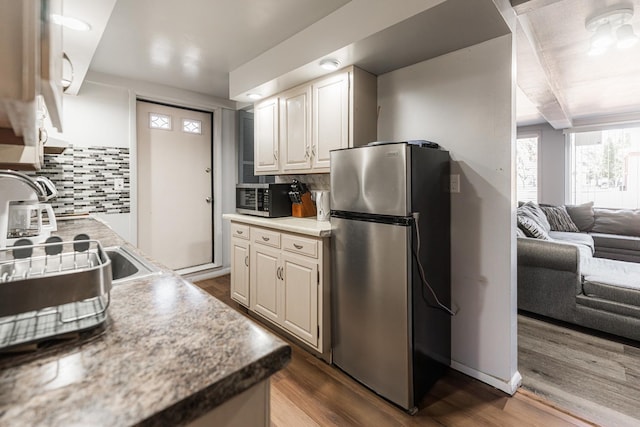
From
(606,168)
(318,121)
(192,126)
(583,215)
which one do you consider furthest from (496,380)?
(606,168)

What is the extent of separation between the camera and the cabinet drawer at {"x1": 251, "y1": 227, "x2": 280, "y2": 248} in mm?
2474

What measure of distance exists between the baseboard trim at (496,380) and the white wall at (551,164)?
4733 mm

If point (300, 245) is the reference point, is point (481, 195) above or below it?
above

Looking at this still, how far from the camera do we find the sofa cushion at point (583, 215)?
→ 476cm

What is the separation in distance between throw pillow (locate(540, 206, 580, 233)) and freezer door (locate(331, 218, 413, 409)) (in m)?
4.33

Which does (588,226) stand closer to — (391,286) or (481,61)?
(481,61)

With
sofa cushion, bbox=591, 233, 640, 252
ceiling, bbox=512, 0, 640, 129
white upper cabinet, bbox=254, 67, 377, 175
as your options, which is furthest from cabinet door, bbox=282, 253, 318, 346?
sofa cushion, bbox=591, 233, 640, 252

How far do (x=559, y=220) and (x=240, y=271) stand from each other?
187 inches

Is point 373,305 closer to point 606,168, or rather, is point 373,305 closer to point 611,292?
point 611,292

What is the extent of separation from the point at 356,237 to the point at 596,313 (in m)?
2.17

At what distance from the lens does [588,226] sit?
475cm

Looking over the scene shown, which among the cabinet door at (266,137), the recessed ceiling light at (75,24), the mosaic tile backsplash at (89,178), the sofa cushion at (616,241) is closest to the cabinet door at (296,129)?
the cabinet door at (266,137)

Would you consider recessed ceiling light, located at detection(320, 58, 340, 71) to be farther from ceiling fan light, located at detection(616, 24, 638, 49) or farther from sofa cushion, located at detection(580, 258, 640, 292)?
sofa cushion, located at detection(580, 258, 640, 292)

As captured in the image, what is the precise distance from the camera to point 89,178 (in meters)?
3.16
